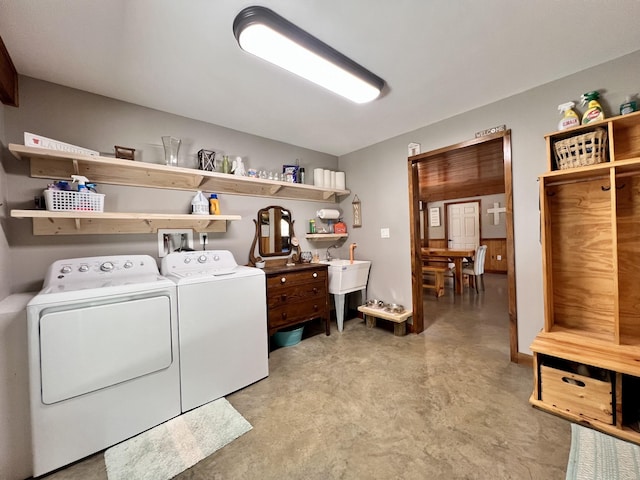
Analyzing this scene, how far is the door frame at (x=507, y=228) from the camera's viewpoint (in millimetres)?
2234

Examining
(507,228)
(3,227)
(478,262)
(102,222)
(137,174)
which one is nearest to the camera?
(3,227)

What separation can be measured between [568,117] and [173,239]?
10.9 ft

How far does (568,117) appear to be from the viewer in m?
1.80

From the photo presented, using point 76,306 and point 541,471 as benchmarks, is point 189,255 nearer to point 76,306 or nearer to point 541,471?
point 76,306

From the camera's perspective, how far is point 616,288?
1571mm

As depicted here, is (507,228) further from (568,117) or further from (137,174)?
(137,174)

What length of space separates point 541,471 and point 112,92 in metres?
3.67

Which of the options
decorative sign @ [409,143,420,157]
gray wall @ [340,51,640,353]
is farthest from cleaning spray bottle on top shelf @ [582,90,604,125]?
decorative sign @ [409,143,420,157]

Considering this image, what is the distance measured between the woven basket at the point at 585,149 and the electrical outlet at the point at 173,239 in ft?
10.1

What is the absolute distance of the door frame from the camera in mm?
2234

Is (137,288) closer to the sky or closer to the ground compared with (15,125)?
closer to the ground

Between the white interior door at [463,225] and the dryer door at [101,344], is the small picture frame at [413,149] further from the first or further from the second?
the white interior door at [463,225]

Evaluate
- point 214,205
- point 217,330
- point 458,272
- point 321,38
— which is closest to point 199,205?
point 214,205

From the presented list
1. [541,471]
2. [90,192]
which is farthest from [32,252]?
[541,471]
